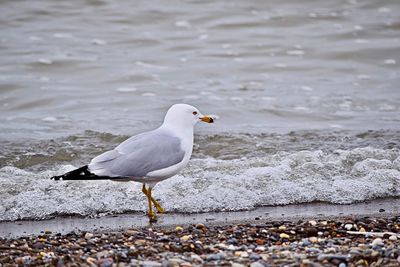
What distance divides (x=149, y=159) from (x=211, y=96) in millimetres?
5521

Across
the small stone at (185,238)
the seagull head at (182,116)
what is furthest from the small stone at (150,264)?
the seagull head at (182,116)

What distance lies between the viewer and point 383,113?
1070cm

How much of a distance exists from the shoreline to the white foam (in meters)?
0.13

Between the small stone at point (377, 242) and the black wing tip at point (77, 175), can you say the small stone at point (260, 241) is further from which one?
the black wing tip at point (77, 175)

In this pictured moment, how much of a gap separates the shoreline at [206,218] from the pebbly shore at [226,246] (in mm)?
195

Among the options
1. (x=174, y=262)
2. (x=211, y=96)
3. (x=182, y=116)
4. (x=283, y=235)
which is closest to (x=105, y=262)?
(x=174, y=262)

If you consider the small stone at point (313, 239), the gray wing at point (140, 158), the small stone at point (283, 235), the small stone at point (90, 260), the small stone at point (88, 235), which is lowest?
the small stone at point (88, 235)

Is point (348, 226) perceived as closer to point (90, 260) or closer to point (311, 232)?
point (311, 232)

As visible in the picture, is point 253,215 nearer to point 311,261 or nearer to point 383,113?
point 311,261

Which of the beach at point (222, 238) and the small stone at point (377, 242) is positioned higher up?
the small stone at point (377, 242)

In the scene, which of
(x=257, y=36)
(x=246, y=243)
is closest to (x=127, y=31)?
(x=257, y=36)

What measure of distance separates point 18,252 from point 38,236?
72cm

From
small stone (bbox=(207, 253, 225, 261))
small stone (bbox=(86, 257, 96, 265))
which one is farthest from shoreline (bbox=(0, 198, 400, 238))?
small stone (bbox=(207, 253, 225, 261))

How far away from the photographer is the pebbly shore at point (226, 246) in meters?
4.55
